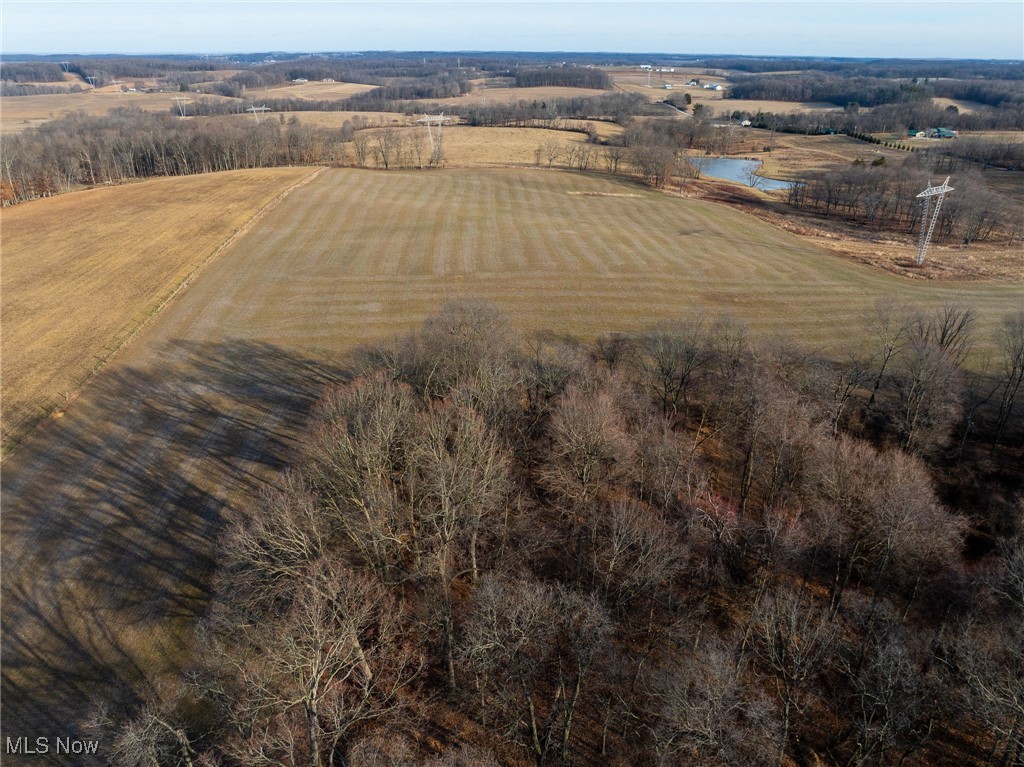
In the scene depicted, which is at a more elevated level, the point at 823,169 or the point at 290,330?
the point at 823,169

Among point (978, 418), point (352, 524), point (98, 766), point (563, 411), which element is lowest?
point (98, 766)

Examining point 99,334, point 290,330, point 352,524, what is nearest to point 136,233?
point 99,334

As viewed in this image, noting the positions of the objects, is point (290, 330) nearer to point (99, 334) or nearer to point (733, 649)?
point (99, 334)

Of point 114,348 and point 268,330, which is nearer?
point 114,348

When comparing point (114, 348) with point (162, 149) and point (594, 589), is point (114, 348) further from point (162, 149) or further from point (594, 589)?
point (162, 149)

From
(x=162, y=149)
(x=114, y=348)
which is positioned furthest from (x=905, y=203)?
(x=162, y=149)

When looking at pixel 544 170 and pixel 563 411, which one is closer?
pixel 563 411

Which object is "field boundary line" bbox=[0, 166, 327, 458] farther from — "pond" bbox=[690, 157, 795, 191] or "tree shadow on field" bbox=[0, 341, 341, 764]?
"pond" bbox=[690, 157, 795, 191]
